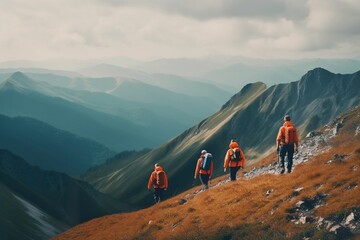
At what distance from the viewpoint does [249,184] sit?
32.0 m

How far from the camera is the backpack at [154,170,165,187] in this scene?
3566 centimetres

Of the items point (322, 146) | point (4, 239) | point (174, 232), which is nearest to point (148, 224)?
point (174, 232)

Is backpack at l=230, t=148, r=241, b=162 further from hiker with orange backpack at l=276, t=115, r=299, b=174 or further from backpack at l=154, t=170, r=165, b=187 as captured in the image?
backpack at l=154, t=170, r=165, b=187

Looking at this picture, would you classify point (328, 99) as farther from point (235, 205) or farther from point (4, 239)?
point (235, 205)

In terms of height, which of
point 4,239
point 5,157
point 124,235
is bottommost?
point 5,157

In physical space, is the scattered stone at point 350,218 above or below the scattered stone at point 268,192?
above

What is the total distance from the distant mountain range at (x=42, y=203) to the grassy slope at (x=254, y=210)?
3809cm

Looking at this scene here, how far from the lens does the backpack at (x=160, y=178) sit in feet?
117

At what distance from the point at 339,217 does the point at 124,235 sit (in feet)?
49.9

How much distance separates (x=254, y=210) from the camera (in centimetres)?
2502

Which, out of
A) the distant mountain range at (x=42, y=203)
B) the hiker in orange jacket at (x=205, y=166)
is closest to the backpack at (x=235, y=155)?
the hiker in orange jacket at (x=205, y=166)

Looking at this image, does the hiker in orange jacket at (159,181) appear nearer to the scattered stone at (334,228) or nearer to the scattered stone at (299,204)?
the scattered stone at (299,204)

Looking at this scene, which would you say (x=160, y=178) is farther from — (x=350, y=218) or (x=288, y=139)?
(x=350, y=218)

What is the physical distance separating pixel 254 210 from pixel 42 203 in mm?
104905
